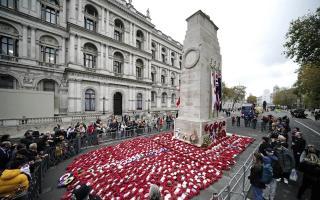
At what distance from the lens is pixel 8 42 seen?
17797 millimetres

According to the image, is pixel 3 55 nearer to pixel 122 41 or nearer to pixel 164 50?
pixel 122 41

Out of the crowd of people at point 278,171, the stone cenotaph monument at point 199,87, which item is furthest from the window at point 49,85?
the crowd of people at point 278,171

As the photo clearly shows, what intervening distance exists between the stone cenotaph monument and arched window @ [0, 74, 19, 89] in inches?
801

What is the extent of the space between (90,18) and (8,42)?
11.3m

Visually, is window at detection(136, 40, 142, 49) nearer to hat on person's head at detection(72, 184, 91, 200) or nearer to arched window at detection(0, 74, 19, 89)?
arched window at detection(0, 74, 19, 89)

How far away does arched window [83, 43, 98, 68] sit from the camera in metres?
23.1

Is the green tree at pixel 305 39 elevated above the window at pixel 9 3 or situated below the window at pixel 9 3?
below

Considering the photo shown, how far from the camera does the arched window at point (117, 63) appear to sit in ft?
88.3

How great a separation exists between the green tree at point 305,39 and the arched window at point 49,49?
1157 inches

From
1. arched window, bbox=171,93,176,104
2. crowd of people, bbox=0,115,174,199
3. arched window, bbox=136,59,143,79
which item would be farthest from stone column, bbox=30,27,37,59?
arched window, bbox=171,93,176,104

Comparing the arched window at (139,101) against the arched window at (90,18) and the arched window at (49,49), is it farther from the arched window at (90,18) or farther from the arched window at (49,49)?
the arched window at (49,49)

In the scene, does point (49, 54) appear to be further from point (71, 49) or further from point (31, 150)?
point (31, 150)

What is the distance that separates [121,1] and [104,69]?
13687mm

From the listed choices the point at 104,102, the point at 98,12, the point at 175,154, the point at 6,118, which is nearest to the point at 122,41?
the point at 98,12
